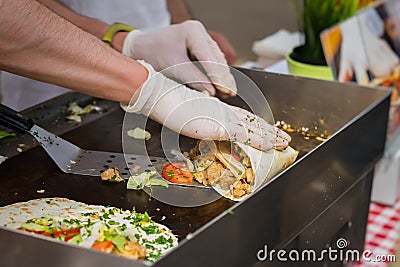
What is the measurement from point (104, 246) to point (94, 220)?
16cm

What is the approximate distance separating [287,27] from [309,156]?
11.5ft

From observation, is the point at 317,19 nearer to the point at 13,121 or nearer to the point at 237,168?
the point at 237,168

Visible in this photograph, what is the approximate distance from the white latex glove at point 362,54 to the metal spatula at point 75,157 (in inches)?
28.1

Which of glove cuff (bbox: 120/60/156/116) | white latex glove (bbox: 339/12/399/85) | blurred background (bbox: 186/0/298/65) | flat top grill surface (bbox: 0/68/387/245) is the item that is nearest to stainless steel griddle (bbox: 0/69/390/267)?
flat top grill surface (bbox: 0/68/387/245)

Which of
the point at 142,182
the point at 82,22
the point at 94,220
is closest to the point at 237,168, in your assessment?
the point at 142,182

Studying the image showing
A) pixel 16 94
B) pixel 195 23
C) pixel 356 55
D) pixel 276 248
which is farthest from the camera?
pixel 16 94

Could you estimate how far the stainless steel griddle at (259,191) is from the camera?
0.90m

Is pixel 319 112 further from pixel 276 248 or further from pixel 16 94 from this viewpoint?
pixel 16 94

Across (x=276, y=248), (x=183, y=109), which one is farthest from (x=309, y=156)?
(x=183, y=109)

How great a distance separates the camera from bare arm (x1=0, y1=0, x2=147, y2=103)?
1.09m

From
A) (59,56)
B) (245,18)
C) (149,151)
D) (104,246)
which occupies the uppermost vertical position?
(59,56)

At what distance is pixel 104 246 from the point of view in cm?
94

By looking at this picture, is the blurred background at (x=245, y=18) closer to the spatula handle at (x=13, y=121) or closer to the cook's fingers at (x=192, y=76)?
the cook's fingers at (x=192, y=76)

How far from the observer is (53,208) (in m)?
1.14
